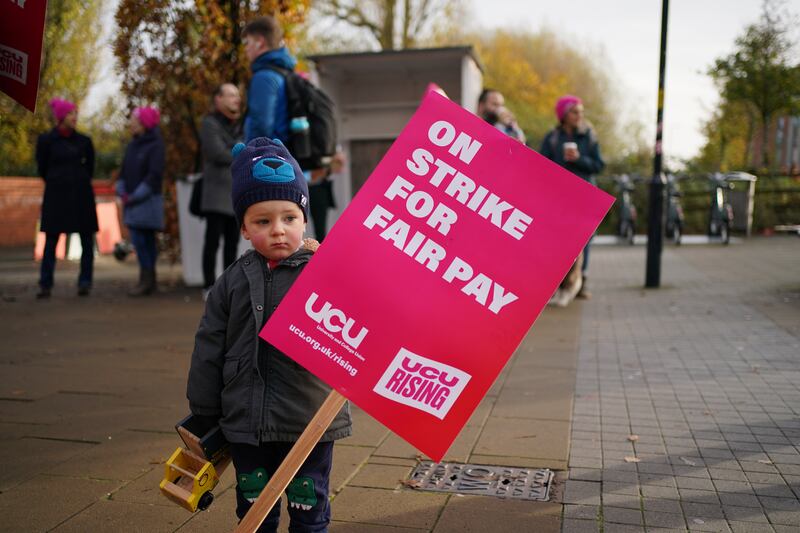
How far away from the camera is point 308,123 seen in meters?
6.25

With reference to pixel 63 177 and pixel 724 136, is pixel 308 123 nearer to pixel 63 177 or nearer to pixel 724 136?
pixel 63 177

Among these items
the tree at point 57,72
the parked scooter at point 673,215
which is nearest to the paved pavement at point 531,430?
the parked scooter at point 673,215

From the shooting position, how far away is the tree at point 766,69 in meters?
20.7

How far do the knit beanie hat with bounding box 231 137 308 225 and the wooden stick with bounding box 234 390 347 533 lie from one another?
67 cm

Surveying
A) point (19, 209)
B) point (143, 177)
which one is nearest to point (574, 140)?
point (143, 177)

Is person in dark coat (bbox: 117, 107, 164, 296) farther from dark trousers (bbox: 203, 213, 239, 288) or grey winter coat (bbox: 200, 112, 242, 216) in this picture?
grey winter coat (bbox: 200, 112, 242, 216)

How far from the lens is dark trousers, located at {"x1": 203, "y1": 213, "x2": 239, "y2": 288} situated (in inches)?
319

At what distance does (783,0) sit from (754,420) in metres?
19.8

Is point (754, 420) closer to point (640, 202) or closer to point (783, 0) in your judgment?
point (640, 202)

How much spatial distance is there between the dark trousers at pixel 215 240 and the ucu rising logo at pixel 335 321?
5.98 metres

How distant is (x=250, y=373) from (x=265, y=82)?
3.86 m

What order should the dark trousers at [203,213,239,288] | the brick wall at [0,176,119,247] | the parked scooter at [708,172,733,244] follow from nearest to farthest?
the dark trousers at [203,213,239,288] → the parked scooter at [708,172,733,244] → the brick wall at [0,176,119,247]

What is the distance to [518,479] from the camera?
347cm

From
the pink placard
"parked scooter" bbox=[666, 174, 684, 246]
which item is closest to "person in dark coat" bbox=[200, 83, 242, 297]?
the pink placard
